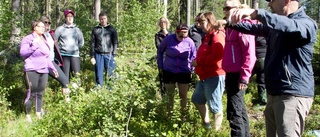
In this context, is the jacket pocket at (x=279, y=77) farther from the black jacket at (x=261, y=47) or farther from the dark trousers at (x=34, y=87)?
the dark trousers at (x=34, y=87)

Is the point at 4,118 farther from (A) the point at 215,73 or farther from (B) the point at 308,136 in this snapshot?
(B) the point at 308,136

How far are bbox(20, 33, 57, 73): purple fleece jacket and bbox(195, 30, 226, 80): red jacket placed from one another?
2.60m

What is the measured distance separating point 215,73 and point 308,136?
1491 millimetres

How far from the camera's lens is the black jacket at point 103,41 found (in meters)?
6.80

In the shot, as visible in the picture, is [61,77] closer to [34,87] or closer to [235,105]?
[34,87]

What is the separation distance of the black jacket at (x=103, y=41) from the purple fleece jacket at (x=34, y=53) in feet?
4.64

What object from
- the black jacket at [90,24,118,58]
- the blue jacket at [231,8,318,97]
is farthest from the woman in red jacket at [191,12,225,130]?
the black jacket at [90,24,118,58]

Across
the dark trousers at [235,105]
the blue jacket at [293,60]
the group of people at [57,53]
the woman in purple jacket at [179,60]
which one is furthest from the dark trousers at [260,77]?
the blue jacket at [293,60]

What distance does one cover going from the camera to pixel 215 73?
430cm

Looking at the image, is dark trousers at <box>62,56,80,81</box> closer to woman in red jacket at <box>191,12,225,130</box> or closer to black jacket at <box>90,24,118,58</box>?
black jacket at <box>90,24,118,58</box>

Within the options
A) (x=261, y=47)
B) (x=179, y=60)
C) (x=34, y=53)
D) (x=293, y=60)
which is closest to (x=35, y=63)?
(x=34, y=53)

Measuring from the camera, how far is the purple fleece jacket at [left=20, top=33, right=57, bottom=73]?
17.4 feet

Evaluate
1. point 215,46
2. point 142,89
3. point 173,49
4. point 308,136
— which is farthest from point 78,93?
point 308,136

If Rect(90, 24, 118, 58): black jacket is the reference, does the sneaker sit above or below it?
below
